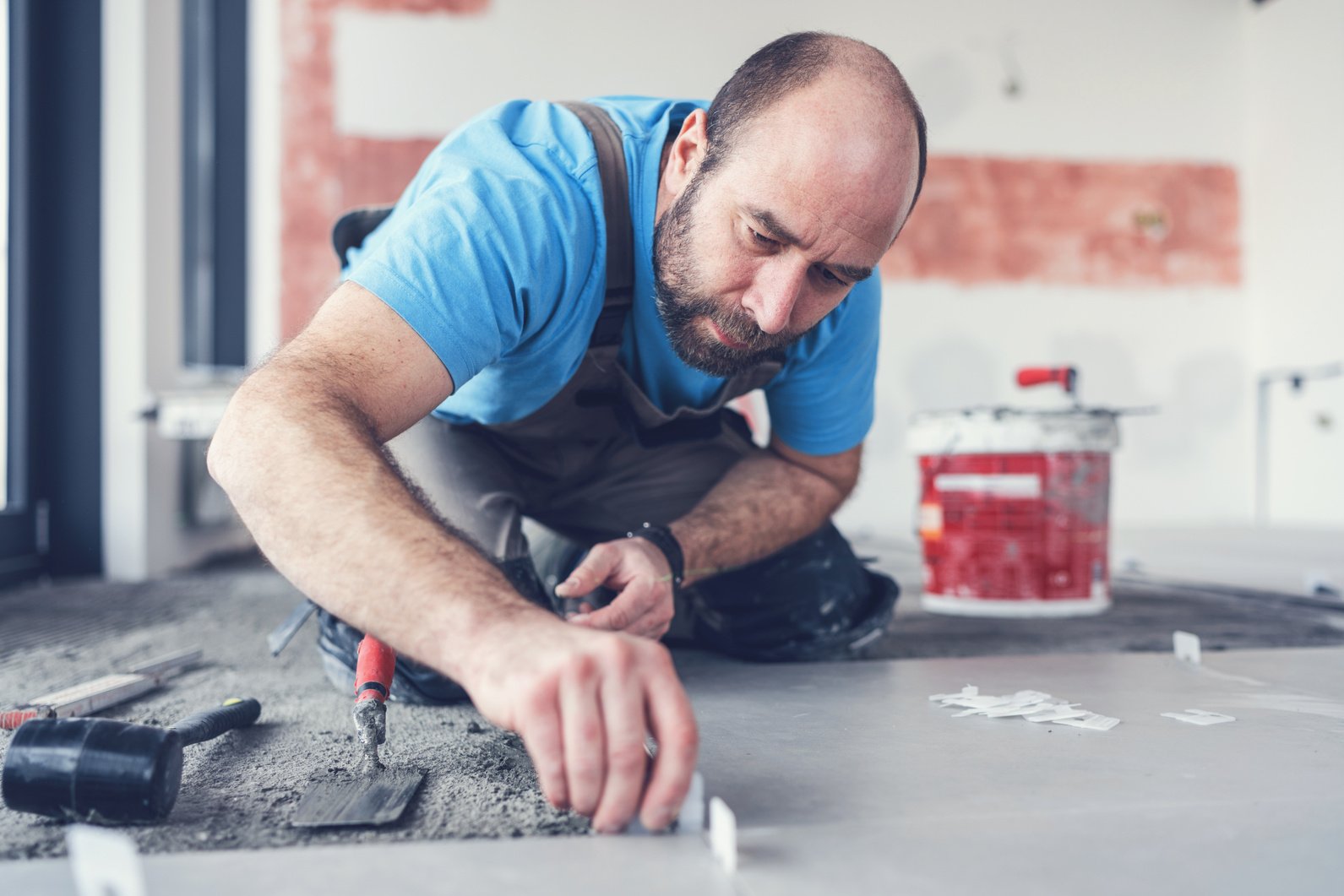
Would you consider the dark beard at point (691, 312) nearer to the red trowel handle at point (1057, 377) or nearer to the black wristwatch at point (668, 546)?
the black wristwatch at point (668, 546)

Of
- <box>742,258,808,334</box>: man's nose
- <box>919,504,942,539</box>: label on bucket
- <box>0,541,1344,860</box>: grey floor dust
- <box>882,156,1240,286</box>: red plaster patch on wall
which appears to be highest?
<box>882,156,1240,286</box>: red plaster patch on wall

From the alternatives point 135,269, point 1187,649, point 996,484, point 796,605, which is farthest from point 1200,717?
point 135,269

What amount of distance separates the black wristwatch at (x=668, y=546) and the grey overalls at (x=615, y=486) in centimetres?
19

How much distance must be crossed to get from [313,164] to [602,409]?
3.45 m

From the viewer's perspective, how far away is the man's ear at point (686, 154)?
1.20 m

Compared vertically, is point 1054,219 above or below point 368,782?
above

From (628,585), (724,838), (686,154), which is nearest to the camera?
(724,838)

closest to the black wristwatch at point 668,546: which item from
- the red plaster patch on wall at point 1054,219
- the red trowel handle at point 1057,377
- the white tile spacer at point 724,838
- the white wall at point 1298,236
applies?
the white tile spacer at point 724,838

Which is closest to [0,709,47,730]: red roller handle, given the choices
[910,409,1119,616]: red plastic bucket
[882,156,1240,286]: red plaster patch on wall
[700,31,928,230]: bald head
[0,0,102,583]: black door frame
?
[700,31,928,230]: bald head

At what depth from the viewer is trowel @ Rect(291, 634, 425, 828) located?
79 cm

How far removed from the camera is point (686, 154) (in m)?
1.22

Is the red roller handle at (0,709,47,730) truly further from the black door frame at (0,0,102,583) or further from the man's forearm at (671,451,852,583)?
the black door frame at (0,0,102,583)

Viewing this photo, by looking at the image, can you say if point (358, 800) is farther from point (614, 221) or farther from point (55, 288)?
point (55, 288)

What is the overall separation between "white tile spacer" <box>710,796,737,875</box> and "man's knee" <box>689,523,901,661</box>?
796 mm
